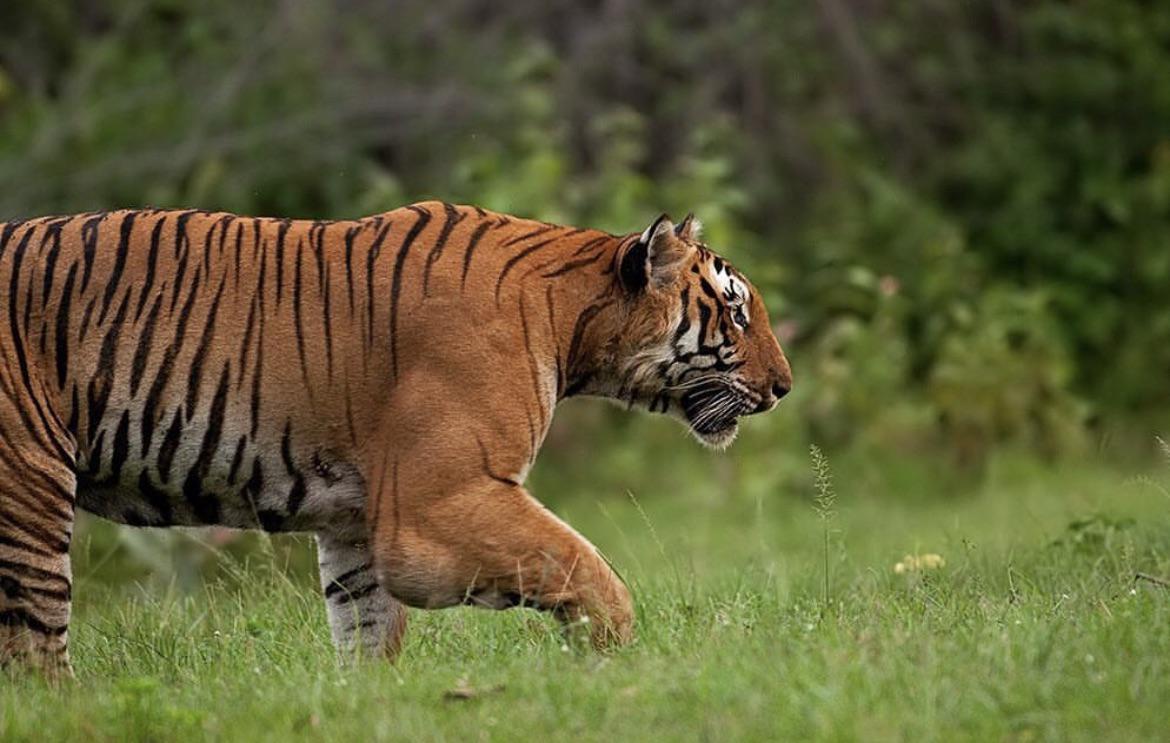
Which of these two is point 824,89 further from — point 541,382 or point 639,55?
point 541,382

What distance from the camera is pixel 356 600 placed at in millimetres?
6820

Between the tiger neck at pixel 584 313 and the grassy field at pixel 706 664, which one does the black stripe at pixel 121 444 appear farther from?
the tiger neck at pixel 584 313

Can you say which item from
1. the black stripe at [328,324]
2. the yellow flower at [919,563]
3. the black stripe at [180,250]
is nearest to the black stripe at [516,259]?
the black stripe at [328,324]

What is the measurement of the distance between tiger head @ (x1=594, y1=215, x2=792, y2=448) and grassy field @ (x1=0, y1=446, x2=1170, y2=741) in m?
0.55

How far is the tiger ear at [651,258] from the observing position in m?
6.48

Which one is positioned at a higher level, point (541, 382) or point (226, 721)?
point (541, 382)

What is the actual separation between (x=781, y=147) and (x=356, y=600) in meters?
11.1

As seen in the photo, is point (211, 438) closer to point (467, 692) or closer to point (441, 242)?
point (441, 242)

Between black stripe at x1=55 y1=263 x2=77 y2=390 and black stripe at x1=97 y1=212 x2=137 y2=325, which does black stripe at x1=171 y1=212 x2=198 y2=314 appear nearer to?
black stripe at x1=97 y1=212 x2=137 y2=325

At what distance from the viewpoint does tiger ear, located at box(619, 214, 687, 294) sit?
648cm

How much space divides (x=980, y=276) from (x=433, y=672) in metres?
11.7

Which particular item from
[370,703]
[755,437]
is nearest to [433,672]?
[370,703]

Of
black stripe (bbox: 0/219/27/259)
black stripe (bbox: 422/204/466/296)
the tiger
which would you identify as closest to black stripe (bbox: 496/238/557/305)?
the tiger

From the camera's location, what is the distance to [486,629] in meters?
6.89
